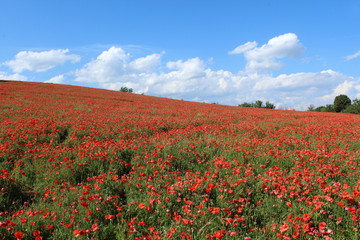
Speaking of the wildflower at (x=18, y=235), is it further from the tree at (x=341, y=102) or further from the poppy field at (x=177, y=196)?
the tree at (x=341, y=102)

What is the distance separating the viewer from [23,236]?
2.94 meters

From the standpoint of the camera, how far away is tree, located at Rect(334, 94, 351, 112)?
169 feet

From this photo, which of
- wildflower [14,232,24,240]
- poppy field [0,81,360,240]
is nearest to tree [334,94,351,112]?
poppy field [0,81,360,240]

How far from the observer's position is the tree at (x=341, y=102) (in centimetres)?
5155

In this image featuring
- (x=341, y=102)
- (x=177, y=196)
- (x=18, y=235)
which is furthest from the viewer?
(x=341, y=102)

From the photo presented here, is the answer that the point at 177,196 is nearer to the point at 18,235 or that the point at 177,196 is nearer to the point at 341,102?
the point at 18,235

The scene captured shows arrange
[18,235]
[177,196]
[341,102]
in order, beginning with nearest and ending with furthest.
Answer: [18,235] < [177,196] < [341,102]

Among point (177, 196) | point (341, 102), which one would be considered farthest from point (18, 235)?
point (341, 102)

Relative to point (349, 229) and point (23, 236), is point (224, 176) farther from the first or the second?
point (23, 236)

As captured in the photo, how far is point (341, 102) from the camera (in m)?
52.1

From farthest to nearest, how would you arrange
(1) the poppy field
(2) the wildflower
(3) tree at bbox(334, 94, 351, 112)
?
(3) tree at bbox(334, 94, 351, 112) < (1) the poppy field < (2) the wildflower

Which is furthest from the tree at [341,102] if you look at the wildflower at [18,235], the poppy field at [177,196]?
the wildflower at [18,235]

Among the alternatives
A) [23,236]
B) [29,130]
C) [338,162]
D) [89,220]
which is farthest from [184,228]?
[29,130]

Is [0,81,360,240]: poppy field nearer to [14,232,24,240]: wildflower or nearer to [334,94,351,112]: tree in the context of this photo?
[14,232,24,240]: wildflower
